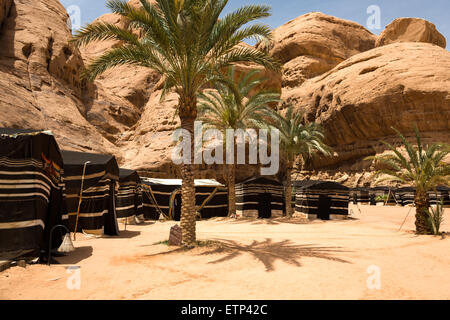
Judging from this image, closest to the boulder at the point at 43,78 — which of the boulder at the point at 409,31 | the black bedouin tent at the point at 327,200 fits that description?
the black bedouin tent at the point at 327,200

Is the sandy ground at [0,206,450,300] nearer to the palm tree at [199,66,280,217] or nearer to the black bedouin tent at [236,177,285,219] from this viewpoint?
the palm tree at [199,66,280,217]

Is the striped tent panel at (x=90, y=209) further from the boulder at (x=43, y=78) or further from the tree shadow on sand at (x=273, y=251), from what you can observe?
the boulder at (x=43, y=78)

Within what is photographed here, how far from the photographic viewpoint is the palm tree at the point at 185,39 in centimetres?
852

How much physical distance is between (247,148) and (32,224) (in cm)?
2372

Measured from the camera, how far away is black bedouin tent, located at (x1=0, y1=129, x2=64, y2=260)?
611 centimetres

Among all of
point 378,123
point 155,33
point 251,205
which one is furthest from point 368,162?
point 155,33

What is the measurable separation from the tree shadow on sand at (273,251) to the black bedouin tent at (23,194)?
3.85 metres

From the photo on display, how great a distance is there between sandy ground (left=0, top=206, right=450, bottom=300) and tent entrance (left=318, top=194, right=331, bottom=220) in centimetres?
1070

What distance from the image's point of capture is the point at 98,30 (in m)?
8.73

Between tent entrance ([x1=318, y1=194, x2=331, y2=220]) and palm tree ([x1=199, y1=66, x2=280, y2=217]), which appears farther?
tent entrance ([x1=318, y1=194, x2=331, y2=220])

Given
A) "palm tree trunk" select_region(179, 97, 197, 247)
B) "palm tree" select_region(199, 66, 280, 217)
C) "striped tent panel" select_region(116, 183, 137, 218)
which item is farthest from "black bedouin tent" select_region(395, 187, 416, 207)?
"palm tree trunk" select_region(179, 97, 197, 247)

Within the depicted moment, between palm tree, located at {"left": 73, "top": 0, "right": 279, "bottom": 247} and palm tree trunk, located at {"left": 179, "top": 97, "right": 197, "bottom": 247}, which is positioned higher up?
palm tree, located at {"left": 73, "top": 0, "right": 279, "bottom": 247}

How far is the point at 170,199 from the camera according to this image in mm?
18797

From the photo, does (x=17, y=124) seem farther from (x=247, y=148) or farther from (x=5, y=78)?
(x=247, y=148)
